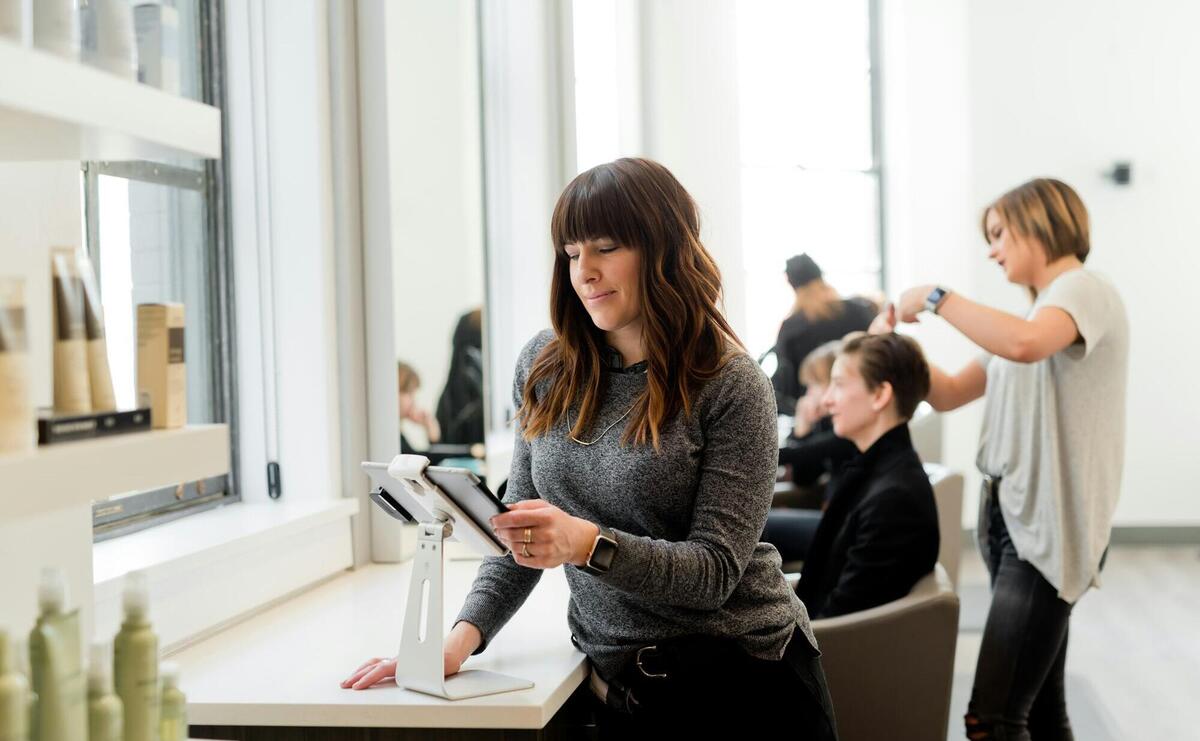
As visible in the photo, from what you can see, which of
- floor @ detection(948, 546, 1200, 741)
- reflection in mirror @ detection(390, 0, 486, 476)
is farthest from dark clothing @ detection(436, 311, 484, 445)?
floor @ detection(948, 546, 1200, 741)

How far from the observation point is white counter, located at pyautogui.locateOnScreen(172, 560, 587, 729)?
5.41 ft

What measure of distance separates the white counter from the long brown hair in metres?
0.37

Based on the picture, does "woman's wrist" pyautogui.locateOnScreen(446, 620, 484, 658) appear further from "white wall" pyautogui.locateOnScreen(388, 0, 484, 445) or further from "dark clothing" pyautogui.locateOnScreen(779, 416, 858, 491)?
"dark clothing" pyautogui.locateOnScreen(779, 416, 858, 491)

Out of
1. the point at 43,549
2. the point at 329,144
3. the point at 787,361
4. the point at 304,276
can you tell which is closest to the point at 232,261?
the point at 304,276

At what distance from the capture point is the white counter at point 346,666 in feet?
5.41

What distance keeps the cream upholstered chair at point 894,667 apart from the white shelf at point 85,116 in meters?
1.56

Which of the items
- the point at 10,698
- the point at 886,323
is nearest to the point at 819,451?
the point at 886,323

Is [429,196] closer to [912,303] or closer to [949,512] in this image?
[912,303]

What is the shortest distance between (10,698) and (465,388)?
2.14 meters

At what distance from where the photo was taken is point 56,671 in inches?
43.1

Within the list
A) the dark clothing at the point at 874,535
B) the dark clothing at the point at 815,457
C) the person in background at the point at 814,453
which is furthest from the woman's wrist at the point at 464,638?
the dark clothing at the point at 815,457

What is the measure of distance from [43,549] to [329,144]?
4.31ft

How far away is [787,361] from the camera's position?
Result: 5.53 metres

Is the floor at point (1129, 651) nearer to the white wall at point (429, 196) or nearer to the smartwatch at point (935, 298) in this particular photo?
the smartwatch at point (935, 298)
